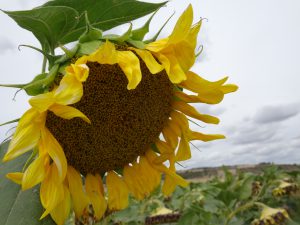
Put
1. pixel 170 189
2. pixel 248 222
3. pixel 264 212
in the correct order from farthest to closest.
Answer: pixel 248 222, pixel 264 212, pixel 170 189

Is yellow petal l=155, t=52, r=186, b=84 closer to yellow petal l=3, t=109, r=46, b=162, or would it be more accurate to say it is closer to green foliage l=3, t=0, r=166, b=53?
green foliage l=3, t=0, r=166, b=53

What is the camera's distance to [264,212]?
4.63m

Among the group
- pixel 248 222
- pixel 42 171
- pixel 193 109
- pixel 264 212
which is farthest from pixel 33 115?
pixel 248 222

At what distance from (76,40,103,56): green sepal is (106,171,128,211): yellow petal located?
53cm

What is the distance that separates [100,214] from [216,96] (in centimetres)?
61

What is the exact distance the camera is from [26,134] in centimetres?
134

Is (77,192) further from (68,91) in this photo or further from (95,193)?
(68,91)

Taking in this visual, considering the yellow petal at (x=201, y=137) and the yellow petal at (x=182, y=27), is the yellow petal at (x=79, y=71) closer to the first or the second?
the yellow petal at (x=182, y=27)

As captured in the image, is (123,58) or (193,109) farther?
(193,109)

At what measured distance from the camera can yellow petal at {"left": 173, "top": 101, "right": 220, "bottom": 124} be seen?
1705 millimetres

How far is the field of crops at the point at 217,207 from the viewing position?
351cm

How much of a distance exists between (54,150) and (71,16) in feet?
1.47

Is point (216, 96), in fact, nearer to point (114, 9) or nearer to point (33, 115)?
point (114, 9)

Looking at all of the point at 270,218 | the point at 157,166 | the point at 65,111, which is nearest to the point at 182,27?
the point at 65,111
